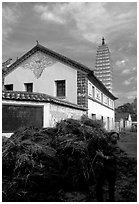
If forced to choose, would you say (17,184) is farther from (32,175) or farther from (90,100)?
(90,100)

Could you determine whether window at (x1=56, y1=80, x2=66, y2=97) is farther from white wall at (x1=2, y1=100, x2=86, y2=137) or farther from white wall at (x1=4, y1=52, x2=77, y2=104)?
white wall at (x1=2, y1=100, x2=86, y2=137)

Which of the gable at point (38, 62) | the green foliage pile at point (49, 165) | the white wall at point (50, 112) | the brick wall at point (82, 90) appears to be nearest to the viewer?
the green foliage pile at point (49, 165)

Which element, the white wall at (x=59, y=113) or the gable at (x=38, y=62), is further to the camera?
the gable at (x=38, y=62)

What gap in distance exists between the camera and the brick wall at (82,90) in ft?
48.5

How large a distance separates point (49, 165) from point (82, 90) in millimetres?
10997

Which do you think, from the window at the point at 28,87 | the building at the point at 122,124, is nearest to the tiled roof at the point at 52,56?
the window at the point at 28,87

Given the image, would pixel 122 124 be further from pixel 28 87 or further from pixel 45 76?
pixel 45 76

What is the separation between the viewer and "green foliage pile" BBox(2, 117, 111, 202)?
3762 mm

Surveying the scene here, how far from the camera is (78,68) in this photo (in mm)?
14969

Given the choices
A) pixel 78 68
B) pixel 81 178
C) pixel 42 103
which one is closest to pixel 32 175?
pixel 81 178

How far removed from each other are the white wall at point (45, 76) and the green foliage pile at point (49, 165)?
10510 millimetres

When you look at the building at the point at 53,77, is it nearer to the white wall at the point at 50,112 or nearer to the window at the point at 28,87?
the window at the point at 28,87

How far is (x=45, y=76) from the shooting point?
1575cm

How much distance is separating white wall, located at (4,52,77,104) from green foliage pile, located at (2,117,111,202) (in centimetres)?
1051
